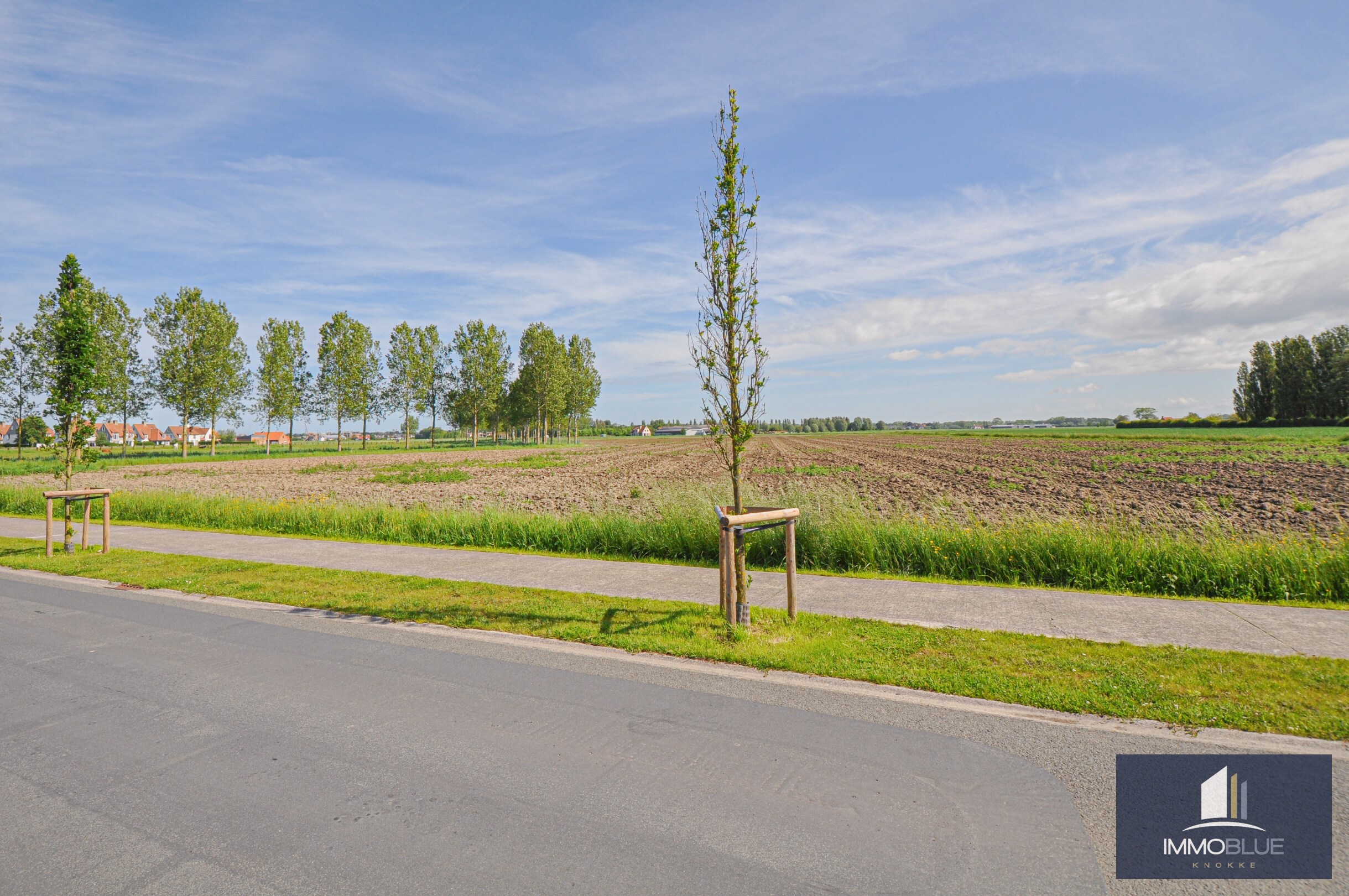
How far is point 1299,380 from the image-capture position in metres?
85.1

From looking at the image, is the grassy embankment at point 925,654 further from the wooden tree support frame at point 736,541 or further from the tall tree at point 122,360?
the tall tree at point 122,360

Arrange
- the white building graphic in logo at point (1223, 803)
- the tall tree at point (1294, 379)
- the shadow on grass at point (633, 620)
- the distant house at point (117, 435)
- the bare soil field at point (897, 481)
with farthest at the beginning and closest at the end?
the tall tree at point (1294, 379), the distant house at point (117, 435), the bare soil field at point (897, 481), the shadow on grass at point (633, 620), the white building graphic in logo at point (1223, 803)

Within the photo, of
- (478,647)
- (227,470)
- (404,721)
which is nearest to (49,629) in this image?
(478,647)

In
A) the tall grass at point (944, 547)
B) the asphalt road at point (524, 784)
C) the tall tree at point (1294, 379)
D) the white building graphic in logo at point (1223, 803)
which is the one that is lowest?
the asphalt road at point (524, 784)

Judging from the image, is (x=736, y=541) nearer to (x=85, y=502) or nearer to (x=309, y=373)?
(x=85, y=502)

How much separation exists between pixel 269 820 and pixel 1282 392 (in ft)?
390

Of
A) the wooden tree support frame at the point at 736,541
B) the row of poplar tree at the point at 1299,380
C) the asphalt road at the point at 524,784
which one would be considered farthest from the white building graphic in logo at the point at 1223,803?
the row of poplar tree at the point at 1299,380

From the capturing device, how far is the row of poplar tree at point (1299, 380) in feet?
262

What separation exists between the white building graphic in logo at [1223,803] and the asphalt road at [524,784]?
348mm

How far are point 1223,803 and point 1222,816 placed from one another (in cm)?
10

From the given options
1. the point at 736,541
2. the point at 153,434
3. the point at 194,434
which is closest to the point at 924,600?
the point at 736,541

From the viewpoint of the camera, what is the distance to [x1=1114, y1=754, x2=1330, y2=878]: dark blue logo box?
2.84 metres

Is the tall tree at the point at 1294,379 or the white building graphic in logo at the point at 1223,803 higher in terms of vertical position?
the tall tree at the point at 1294,379

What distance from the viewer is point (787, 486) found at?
12.3m
